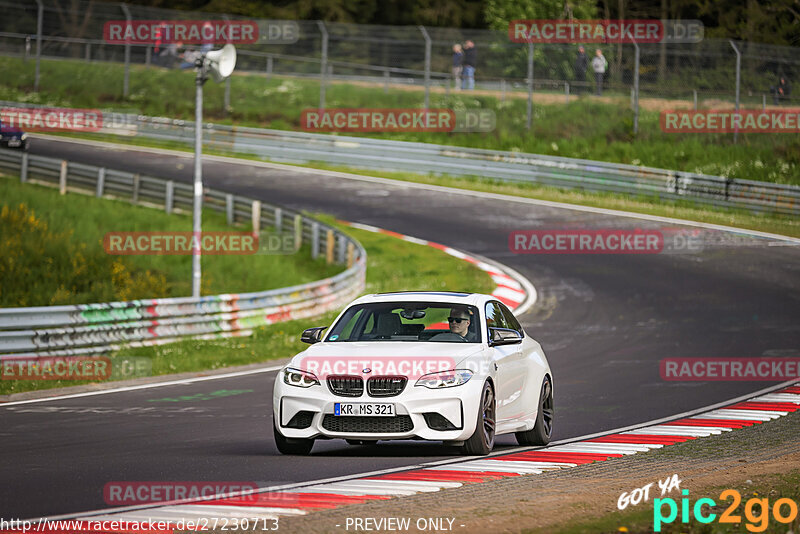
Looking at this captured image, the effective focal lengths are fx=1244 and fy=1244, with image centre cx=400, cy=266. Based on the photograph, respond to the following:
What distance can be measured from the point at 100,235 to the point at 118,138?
736 inches

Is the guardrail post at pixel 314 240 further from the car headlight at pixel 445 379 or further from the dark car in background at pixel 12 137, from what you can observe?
the car headlight at pixel 445 379

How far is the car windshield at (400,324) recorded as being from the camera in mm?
10938

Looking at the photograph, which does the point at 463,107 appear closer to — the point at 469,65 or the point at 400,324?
the point at 469,65

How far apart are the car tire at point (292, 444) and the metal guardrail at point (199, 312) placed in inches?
297

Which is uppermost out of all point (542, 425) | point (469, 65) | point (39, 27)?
point (39, 27)

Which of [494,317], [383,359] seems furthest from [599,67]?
[383,359]

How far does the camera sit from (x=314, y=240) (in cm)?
3025

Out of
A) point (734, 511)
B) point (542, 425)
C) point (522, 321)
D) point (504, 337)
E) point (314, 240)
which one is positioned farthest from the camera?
point (314, 240)

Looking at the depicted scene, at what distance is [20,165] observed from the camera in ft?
127

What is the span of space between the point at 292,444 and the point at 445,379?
56.9 inches

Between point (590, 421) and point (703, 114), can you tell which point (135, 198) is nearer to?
point (703, 114)

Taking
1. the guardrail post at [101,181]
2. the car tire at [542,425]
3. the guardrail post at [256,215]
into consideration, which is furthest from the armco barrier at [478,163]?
the car tire at [542,425]

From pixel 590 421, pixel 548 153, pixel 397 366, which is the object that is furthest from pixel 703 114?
Result: pixel 397 366

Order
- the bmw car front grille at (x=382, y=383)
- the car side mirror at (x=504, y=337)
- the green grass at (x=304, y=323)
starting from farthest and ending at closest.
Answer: the green grass at (x=304, y=323), the car side mirror at (x=504, y=337), the bmw car front grille at (x=382, y=383)
